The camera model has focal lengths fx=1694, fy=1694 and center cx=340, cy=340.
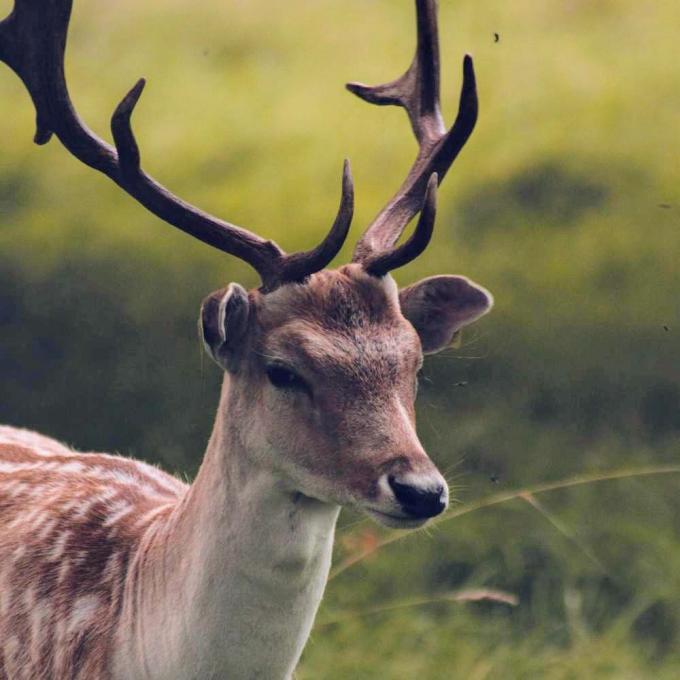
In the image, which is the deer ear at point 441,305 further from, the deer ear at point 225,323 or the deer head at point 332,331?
the deer ear at point 225,323

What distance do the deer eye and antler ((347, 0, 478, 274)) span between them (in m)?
0.31

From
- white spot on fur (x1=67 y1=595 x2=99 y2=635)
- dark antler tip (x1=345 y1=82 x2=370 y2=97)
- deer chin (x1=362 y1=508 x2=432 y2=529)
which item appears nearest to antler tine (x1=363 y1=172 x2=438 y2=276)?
deer chin (x1=362 y1=508 x2=432 y2=529)

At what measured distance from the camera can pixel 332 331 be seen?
3.66 metres

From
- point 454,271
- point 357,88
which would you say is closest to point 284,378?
point 357,88

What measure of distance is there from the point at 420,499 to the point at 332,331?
464 mm

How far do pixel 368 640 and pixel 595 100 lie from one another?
4.50 metres

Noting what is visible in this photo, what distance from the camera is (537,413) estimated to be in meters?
7.51

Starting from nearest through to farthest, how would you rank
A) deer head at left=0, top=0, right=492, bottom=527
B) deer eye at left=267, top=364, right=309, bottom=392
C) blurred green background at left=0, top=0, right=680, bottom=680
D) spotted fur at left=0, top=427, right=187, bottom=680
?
deer head at left=0, top=0, right=492, bottom=527 < deer eye at left=267, top=364, right=309, bottom=392 < spotted fur at left=0, top=427, right=187, bottom=680 < blurred green background at left=0, top=0, right=680, bottom=680

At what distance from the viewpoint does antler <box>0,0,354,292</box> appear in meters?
3.71

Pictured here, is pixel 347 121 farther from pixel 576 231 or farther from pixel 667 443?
pixel 667 443

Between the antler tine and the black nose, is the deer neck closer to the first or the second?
the black nose

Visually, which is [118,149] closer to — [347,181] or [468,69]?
[347,181]

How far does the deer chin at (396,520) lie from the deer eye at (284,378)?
13.3 inches

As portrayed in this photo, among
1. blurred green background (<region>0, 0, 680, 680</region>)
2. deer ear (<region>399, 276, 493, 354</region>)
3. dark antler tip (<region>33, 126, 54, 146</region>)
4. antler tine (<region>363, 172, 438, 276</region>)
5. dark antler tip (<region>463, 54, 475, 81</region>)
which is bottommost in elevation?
blurred green background (<region>0, 0, 680, 680</region>)
